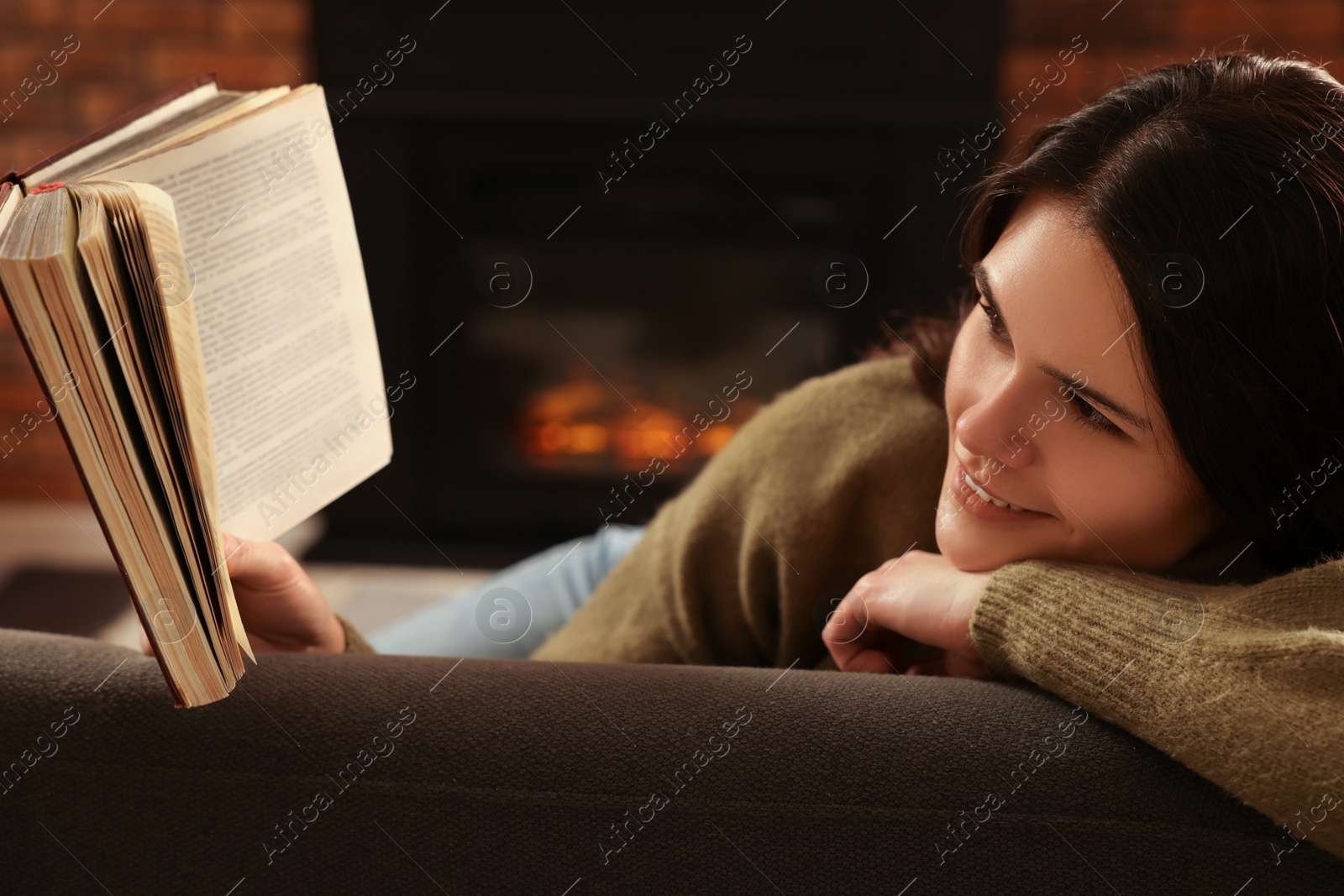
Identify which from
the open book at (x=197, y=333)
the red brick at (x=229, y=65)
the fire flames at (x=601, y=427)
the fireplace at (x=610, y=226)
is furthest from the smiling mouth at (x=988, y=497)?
the red brick at (x=229, y=65)

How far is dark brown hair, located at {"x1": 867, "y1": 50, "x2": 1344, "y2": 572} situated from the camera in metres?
0.66

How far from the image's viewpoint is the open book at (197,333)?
1.69ft

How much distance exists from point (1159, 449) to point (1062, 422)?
6 cm

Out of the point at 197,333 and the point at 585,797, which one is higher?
the point at 197,333

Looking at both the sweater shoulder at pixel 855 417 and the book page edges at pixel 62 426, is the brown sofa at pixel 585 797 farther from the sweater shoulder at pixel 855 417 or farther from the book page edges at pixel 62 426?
→ the sweater shoulder at pixel 855 417

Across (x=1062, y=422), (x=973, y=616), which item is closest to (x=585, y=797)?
(x=973, y=616)

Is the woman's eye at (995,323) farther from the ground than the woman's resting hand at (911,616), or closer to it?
farther from the ground

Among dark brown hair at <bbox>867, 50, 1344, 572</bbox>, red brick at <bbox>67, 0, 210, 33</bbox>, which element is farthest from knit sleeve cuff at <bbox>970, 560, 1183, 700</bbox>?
red brick at <bbox>67, 0, 210, 33</bbox>

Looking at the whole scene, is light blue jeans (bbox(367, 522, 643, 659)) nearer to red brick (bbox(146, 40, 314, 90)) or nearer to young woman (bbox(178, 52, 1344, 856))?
young woman (bbox(178, 52, 1344, 856))

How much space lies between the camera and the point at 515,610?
1.34 meters

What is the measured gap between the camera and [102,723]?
2.02ft

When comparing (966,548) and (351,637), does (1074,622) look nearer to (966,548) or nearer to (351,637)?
(966,548)

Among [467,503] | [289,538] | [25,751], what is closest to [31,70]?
[289,538]

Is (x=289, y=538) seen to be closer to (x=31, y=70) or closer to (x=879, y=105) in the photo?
(x=31, y=70)
